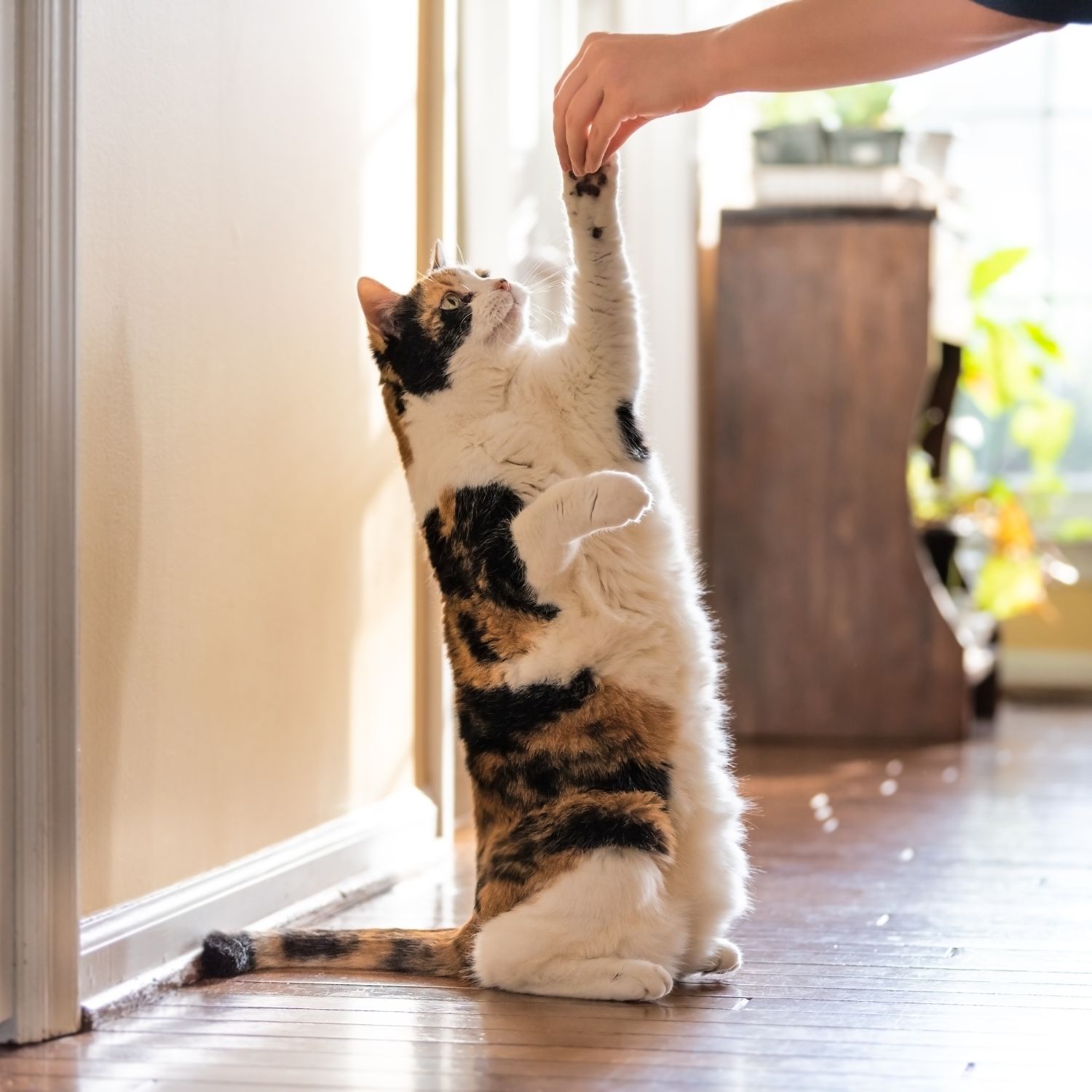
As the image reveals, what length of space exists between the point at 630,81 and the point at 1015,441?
3.78 metres

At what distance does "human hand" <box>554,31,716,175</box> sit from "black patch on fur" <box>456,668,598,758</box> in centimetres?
58

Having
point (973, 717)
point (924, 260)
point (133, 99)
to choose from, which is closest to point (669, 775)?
point (133, 99)

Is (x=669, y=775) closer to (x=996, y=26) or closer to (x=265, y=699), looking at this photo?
(x=265, y=699)

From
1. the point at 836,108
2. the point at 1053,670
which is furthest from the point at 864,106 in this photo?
the point at 1053,670

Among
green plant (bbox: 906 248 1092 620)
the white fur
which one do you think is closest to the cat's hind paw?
the white fur

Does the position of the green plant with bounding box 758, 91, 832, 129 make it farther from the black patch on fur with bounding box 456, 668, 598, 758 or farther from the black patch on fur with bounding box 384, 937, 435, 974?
the black patch on fur with bounding box 384, 937, 435, 974

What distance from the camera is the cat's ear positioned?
168 centimetres

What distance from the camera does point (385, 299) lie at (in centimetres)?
168

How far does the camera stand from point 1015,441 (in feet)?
15.8

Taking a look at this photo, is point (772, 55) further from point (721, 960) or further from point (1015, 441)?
point (1015, 441)

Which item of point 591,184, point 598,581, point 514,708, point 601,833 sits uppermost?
point 591,184

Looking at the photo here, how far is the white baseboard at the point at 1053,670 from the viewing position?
488 cm

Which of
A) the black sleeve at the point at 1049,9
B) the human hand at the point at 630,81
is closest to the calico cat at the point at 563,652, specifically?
the human hand at the point at 630,81

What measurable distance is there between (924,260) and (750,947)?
2.49 meters
